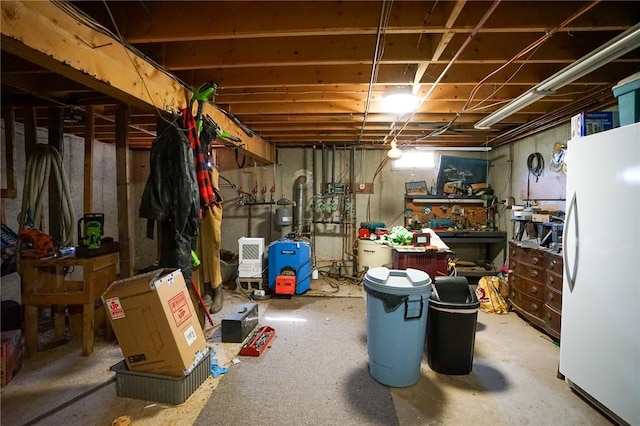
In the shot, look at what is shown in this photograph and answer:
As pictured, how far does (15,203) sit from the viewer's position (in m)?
3.53

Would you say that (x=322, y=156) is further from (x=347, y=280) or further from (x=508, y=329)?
(x=508, y=329)

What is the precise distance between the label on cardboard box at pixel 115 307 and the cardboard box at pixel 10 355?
0.92 metres

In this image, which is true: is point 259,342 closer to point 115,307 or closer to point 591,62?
point 115,307

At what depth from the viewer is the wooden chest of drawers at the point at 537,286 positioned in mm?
2811

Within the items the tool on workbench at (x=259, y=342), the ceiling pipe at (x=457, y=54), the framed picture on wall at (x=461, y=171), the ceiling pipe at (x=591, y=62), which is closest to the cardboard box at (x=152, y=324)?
the tool on workbench at (x=259, y=342)

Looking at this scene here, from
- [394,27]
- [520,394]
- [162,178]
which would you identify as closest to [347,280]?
[520,394]

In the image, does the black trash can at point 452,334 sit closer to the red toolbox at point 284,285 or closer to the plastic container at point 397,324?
the plastic container at point 397,324

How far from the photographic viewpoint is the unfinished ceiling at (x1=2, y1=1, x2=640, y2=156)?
180 centimetres

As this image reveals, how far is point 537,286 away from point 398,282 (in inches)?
79.6

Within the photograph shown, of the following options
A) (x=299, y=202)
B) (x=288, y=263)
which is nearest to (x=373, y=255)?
(x=288, y=263)

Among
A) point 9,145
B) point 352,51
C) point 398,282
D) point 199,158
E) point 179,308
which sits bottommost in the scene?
point 179,308

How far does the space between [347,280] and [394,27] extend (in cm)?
398

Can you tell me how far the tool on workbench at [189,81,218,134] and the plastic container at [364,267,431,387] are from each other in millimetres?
1931

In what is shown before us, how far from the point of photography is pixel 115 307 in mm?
1969
